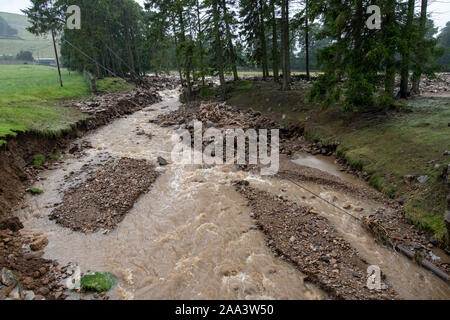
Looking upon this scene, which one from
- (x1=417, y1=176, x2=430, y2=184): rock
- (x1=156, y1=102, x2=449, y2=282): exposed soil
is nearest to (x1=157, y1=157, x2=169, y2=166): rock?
(x1=156, y1=102, x2=449, y2=282): exposed soil

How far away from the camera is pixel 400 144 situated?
1009 centimetres

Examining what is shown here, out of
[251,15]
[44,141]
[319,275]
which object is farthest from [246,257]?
[251,15]

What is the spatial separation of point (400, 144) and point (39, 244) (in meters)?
12.8

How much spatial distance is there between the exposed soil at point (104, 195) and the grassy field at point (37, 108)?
3.95m

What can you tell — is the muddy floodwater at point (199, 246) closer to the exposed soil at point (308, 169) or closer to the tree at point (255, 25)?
the exposed soil at point (308, 169)

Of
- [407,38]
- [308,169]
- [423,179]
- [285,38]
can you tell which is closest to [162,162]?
[308,169]

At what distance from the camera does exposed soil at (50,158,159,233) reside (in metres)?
7.70

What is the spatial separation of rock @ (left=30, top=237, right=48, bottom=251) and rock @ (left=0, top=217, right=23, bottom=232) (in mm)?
1136

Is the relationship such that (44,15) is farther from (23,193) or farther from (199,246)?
(199,246)

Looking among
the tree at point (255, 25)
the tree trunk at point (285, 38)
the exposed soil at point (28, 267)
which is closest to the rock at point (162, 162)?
the exposed soil at point (28, 267)

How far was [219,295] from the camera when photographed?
5.23 meters

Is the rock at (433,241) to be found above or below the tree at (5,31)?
below

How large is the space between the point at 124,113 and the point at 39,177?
43.3 feet

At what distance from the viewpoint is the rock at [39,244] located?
6.51 metres
